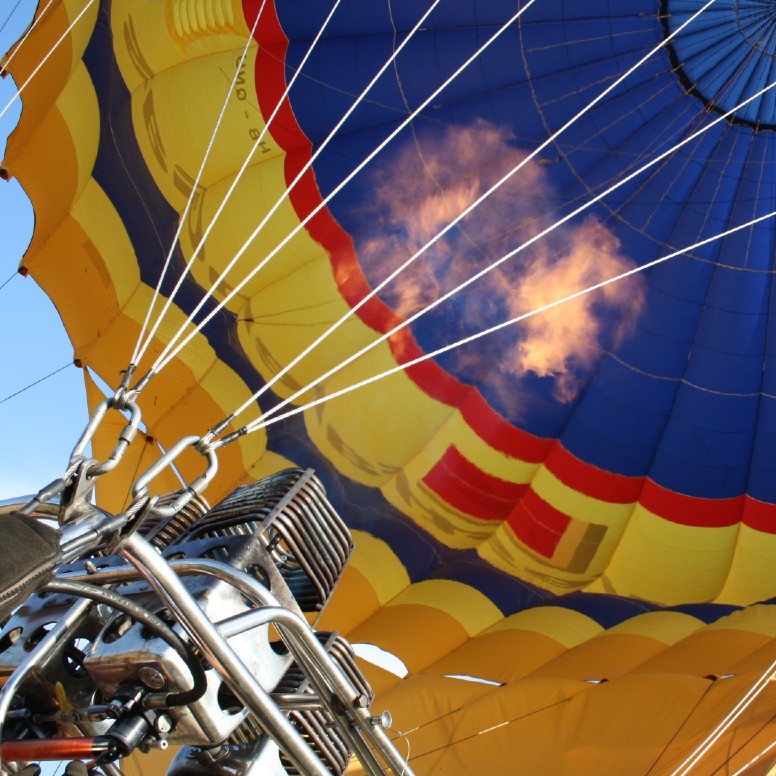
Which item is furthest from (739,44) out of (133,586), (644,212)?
(133,586)

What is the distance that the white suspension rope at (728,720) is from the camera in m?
4.55

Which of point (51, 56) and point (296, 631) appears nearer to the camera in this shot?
point (296, 631)

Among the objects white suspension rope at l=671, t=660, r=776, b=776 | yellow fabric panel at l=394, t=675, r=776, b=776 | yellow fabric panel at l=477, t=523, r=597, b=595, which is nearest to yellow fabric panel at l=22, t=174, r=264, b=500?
yellow fabric panel at l=477, t=523, r=597, b=595

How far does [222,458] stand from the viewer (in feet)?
22.8

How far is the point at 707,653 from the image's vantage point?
5590 millimetres

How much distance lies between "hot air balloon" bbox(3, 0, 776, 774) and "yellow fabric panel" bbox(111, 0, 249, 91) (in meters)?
0.02

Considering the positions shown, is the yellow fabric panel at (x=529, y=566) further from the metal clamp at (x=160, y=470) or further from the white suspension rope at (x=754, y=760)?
the metal clamp at (x=160, y=470)

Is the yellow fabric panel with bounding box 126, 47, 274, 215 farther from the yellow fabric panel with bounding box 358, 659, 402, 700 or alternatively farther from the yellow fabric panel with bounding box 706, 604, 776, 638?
the yellow fabric panel with bounding box 706, 604, 776, 638

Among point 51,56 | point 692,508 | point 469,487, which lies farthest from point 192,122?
point 692,508

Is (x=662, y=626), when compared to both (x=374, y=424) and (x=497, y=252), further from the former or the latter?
(x=497, y=252)

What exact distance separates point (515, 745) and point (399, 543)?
1.63m

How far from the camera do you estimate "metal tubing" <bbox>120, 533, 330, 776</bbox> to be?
6.87 feet

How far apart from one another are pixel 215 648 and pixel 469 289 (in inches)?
179

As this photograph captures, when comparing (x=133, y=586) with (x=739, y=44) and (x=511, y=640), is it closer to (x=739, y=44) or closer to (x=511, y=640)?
(x=511, y=640)
